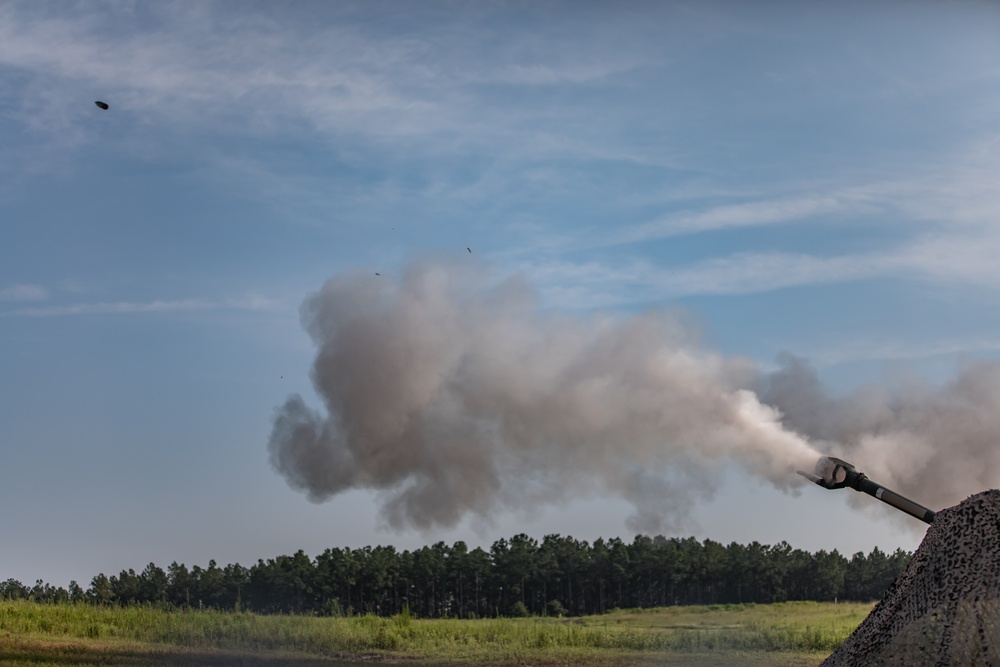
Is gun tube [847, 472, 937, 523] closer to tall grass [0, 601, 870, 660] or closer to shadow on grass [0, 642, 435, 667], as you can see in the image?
shadow on grass [0, 642, 435, 667]

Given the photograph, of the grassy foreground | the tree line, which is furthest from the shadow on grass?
the tree line

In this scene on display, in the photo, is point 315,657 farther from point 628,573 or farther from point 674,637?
point 628,573

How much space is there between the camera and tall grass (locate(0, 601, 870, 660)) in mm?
28438

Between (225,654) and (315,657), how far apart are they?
2424 mm

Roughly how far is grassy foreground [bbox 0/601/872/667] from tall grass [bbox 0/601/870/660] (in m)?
0.03

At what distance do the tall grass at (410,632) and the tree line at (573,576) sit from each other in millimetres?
13643

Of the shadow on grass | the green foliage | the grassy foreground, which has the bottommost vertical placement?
the shadow on grass

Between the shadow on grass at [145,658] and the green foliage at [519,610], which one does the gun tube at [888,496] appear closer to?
the shadow on grass at [145,658]

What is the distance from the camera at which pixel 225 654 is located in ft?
92.3

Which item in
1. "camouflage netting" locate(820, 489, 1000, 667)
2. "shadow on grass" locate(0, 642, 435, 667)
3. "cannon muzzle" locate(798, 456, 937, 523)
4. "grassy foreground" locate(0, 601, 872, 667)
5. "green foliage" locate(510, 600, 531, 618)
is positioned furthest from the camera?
"green foliage" locate(510, 600, 531, 618)

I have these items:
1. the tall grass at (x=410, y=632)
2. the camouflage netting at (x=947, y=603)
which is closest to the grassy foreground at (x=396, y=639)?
the tall grass at (x=410, y=632)

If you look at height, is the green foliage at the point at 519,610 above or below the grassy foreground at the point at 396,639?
above

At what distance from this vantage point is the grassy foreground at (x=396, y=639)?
27312 mm

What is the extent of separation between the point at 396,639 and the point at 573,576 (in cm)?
2364
